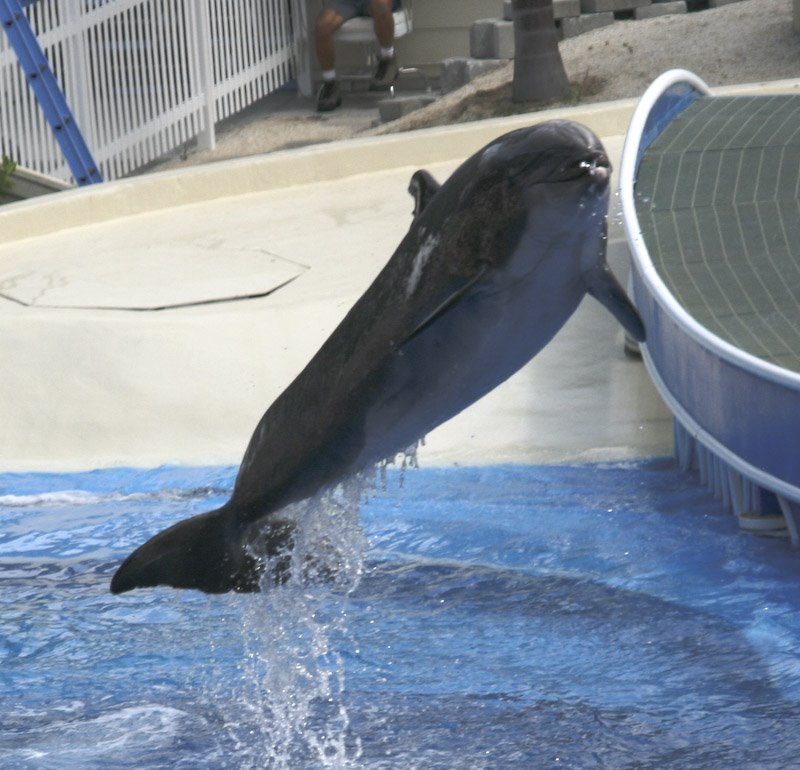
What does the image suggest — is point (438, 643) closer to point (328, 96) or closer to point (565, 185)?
point (565, 185)

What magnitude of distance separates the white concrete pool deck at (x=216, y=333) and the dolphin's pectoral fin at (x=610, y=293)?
3.14m

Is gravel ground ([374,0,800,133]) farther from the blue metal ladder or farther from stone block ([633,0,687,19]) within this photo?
the blue metal ladder

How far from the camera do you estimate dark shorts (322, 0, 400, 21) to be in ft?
45.6

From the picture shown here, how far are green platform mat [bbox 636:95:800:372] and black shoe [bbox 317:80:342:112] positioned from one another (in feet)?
21.8

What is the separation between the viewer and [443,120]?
12109mm

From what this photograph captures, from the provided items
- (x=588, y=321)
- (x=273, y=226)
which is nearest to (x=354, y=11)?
(x=273, y=226)

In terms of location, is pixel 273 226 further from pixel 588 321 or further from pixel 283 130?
pixel 283 130

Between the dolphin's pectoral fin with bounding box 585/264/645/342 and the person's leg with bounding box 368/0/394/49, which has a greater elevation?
the dolphin's pectoral fin with bounding box 585/264/645/342

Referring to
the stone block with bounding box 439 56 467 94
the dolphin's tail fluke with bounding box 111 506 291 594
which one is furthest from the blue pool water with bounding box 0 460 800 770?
the stone block with bounding box 439 56 467 94

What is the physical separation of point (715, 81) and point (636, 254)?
6.04 meters

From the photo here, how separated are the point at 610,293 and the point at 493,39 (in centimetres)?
1019

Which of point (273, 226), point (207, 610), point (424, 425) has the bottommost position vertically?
point (207, 610)

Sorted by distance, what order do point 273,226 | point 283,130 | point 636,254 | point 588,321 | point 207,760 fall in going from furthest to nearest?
point 283,130, point 273,226, point 588,321, point 636,254, point 207,760

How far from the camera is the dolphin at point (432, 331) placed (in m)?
3.58
